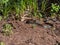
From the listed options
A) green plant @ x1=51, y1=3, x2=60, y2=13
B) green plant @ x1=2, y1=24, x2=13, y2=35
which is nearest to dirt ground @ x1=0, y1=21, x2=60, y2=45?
green plant @ x1=2, y1=24, x2=13, y2=35

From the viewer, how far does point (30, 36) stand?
399 cm

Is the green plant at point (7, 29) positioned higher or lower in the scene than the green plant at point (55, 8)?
lower

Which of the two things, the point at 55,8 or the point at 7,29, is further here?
Result: the point at 55,8

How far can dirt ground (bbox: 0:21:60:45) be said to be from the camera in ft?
12.6

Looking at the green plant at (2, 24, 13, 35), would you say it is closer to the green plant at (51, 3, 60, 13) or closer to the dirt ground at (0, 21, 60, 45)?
the dirt ground at (0, 21, 60, 45)

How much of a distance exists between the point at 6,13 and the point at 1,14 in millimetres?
151

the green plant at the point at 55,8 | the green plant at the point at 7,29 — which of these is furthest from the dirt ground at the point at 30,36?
the green plant at the point at 55,8

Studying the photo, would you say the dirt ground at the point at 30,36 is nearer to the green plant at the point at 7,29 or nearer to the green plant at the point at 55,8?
the green plant at the point at 7,29

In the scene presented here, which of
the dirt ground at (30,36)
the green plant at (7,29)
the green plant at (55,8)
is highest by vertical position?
the green plant at (55,8)

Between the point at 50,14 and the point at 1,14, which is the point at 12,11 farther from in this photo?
the point at 50,14

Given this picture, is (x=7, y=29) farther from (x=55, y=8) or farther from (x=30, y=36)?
(x=55, y=8)

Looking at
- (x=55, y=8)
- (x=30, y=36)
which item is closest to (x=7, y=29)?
(x=30, y=36)

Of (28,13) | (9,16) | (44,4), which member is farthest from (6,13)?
(44,4)

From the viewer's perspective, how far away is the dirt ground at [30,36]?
3830mm
